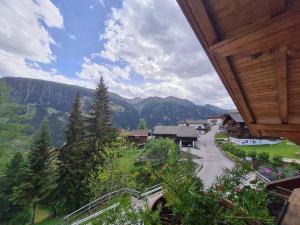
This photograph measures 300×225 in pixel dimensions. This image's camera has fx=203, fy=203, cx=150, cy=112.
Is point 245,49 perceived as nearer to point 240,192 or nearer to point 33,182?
point 240,192

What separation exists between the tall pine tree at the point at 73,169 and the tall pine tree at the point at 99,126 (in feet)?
3.34

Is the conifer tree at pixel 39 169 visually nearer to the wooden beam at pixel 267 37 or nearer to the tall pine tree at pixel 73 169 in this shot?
A: the tall pine tree at pixel 73 169

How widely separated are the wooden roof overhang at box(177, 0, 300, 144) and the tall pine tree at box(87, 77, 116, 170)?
19.6 meters

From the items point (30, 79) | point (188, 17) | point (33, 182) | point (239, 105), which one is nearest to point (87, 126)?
point (33, 182)

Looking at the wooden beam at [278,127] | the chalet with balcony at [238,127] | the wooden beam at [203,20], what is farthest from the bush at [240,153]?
the wooden beam at [203,20]

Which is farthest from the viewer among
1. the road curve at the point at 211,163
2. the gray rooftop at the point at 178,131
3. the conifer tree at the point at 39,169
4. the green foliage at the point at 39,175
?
the gray rooftop at the point at 178,131

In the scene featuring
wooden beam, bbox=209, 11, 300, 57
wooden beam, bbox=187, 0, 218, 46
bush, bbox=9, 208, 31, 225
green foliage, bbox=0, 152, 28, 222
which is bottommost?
bush, bbox=9, 208, 31, 225

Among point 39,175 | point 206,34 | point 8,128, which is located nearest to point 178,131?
point 39,175

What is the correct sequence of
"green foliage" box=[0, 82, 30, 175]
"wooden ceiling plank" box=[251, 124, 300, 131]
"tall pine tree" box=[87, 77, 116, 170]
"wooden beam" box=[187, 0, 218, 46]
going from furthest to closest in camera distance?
"tall pine tree" box=[87, 77, 116, 170], "green foliage" box=[0, 82, 30, 175], "wooden ceiling plank" box=[251, 124, 300, 131], "wooden beam" box=[187, 0, 218, 46]

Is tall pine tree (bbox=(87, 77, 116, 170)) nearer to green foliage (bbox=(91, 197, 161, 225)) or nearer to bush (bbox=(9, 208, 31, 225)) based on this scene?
bush (bbox=(9, 208, 31, 225))

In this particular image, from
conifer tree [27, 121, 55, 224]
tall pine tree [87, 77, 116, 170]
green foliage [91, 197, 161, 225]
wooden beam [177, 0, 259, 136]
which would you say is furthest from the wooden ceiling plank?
conifer tree [27, 121, 55, 224]

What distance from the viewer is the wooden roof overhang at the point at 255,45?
5.53 feet

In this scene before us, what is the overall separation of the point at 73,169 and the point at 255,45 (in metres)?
22.8

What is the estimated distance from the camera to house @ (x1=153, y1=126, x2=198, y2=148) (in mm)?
44688
